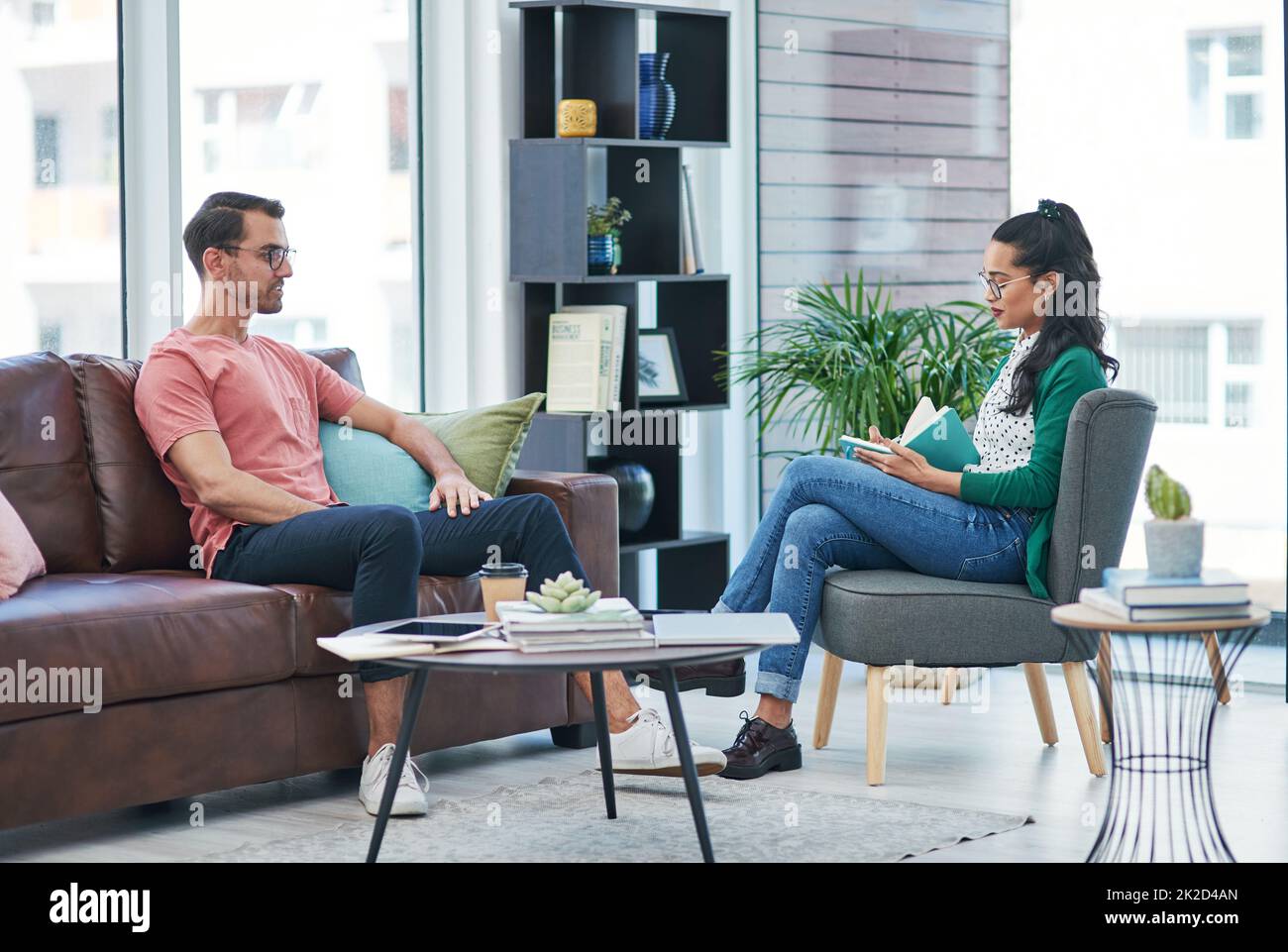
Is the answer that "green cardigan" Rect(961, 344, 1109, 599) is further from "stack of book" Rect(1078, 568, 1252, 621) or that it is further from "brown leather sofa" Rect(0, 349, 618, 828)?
"stack of book" Rect(1078, 568, 1252, 621)

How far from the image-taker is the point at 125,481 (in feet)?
11.3

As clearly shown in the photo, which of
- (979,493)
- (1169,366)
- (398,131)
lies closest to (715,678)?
(979,493)

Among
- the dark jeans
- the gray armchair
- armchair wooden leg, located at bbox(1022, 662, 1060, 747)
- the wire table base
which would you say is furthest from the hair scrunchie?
the dark jeans

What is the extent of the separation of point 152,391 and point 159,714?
2.28 feet

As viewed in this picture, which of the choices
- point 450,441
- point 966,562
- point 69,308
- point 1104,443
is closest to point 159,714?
point 450,441

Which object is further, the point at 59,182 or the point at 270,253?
the point at 59,182

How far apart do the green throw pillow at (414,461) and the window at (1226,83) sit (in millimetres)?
2003

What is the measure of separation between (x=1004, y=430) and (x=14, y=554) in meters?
1.92

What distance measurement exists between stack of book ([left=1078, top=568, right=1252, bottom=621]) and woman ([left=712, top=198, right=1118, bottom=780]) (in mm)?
1009

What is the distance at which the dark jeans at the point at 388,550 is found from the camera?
3166 millimetres

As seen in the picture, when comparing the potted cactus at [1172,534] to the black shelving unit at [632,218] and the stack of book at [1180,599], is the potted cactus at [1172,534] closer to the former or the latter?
the stack of book at [1180,599]

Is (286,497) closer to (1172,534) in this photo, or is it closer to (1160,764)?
(1172,534)

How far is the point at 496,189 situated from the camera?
181 inches

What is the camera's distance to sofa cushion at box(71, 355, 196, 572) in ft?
11.3
